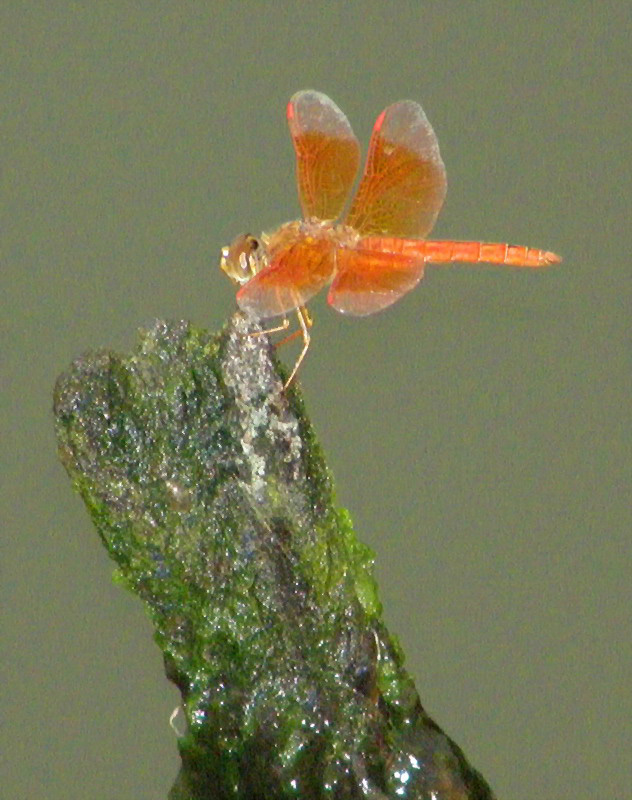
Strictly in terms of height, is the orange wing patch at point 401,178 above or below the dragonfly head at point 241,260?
above

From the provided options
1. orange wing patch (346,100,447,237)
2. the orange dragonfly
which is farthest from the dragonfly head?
orange wing patch (346,100,447,237)

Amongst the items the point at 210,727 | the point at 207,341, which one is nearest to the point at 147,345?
the point at 207,341

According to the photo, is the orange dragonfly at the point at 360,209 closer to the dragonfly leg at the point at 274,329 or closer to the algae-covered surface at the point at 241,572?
the dragonfly leg at the point at 274,329

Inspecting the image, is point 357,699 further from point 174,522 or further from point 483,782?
point 174,522

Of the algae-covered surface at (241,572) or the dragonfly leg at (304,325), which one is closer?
the algae-covered surface at (241,572)

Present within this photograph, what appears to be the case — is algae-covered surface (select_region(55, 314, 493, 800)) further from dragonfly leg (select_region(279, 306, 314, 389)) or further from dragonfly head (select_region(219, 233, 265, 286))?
dragonfly head (select_region(219, 233, 265, 286))

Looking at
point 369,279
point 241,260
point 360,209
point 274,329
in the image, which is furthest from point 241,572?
point 360,209

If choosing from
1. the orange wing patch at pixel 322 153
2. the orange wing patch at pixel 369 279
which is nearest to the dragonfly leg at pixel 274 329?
the orange wing patch at pixel 369 279
